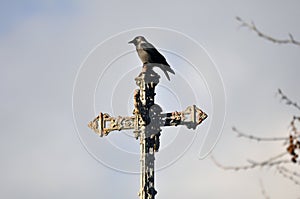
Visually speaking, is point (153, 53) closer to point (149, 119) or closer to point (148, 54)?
point (148, 54)

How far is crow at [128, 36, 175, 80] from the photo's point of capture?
1689 centimetres

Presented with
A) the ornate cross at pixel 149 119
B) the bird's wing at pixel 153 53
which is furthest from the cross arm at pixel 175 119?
the bird's wing at pixel 153 53

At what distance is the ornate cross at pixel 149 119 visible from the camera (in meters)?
16.6

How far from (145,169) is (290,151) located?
10.7 meters

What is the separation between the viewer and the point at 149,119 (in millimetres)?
16922

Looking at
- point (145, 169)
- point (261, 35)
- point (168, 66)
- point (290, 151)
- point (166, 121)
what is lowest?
point (290, 151)

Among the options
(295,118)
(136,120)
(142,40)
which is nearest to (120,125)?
(136,120)

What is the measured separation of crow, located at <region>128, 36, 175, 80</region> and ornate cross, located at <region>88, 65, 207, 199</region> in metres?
0.17

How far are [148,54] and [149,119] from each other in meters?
1.37

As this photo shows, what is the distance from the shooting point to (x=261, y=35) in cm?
595

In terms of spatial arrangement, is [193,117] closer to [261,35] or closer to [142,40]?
[142,40]

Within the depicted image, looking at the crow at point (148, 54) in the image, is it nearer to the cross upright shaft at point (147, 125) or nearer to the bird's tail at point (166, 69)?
the bird's tail at point (166, 69)

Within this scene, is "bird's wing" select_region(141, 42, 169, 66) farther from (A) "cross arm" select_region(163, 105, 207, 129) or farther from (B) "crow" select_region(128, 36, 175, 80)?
(A) "cross arm" select_region(163, 105, 207, 129)

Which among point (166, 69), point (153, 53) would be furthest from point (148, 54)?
point (166, 69)
